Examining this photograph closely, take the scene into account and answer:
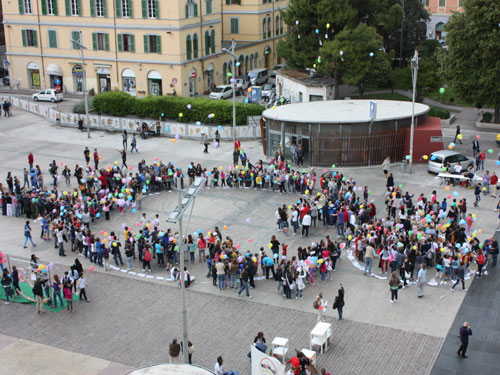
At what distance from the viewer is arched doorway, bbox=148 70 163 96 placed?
60.2 metres

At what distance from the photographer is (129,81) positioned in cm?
6162

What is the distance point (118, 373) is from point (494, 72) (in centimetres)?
3368

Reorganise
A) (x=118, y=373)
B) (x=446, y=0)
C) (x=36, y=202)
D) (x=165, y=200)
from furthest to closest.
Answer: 1. (x=446, y=0)
2. (x=165, y=200)
3. (x=36, y=202)
4. (x=118, y=373)

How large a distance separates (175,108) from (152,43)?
957cm

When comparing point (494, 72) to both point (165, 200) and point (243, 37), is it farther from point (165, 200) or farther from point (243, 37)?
point (243, 37)

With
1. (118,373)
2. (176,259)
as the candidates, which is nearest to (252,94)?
(176,259)

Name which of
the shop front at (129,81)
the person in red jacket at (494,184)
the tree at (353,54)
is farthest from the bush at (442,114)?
the shop front at (129,81)

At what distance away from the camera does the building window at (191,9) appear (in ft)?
193

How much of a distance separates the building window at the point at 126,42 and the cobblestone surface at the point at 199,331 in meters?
37.8

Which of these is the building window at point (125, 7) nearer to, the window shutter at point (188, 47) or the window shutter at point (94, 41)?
the window shutter at point (94, 41)

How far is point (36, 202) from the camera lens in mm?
32719

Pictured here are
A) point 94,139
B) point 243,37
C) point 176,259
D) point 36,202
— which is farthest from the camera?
point 243,37

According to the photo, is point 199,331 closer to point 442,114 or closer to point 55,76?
point 442,114

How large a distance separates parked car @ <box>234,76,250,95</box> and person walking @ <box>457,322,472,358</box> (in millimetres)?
45147
